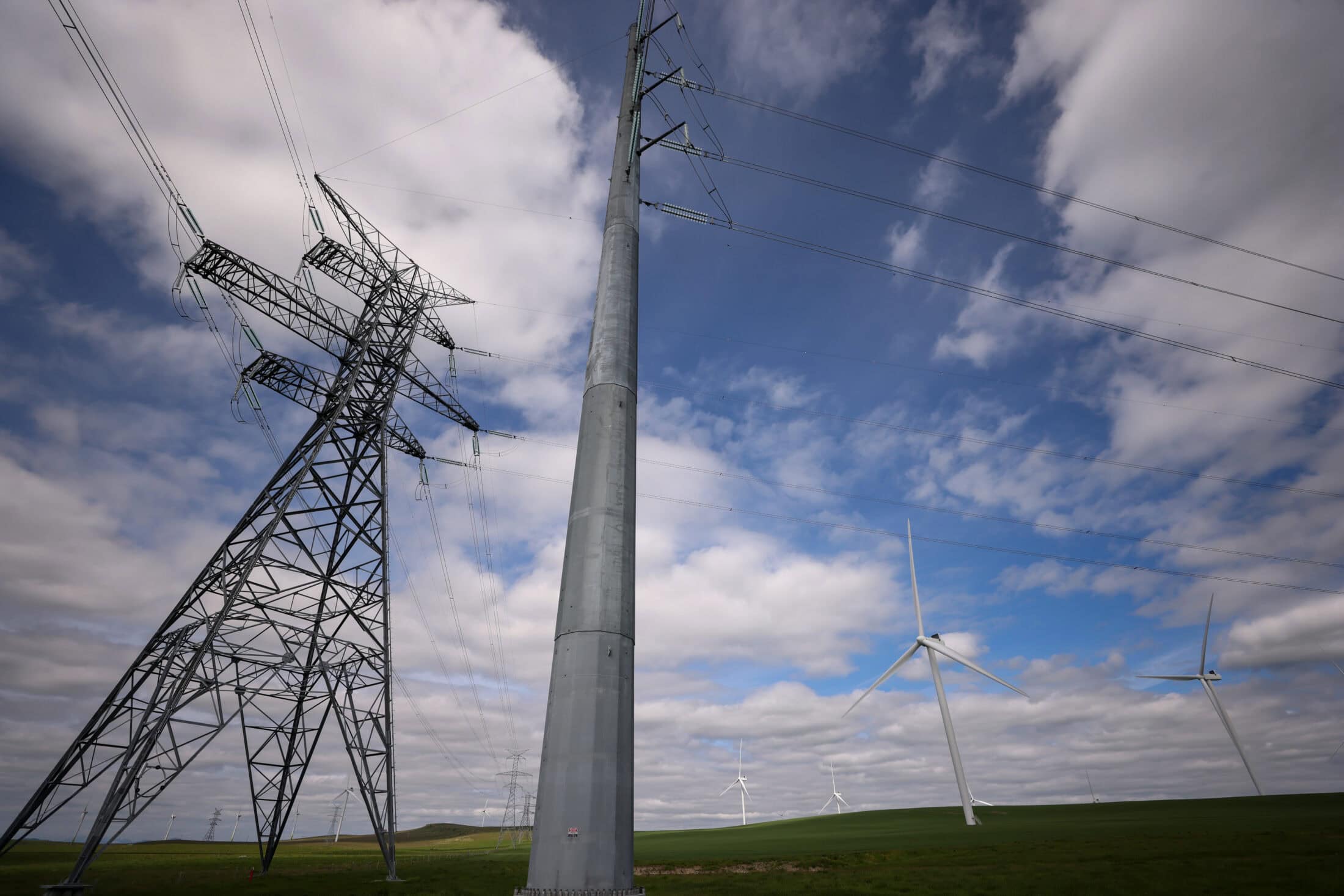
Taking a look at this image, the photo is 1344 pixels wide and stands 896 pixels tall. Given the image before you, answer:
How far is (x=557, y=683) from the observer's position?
1365cm

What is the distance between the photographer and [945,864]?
49656mm

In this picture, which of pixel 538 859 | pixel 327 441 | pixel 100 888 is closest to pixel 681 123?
pixel 538 859

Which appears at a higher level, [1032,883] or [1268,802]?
[1268,802]

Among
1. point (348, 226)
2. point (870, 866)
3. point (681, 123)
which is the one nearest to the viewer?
point (681, 123)

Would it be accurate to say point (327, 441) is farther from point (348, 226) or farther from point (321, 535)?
point (348, 226)

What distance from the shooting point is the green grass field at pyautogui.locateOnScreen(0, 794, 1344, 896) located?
34500 mm

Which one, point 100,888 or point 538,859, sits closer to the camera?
point 538,859

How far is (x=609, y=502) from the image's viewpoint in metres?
15.0

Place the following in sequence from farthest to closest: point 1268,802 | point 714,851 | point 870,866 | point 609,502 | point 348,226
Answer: point 1268,802, point 714,851, point 870,866, point 348,226, point 609,502

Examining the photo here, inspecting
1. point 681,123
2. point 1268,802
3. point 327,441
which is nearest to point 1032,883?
point 681,123

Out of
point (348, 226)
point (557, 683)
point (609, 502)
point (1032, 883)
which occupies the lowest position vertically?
point (1032, 883)

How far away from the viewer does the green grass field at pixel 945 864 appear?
3450 cm

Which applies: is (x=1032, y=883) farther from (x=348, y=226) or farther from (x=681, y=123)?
(x=348, y=226)

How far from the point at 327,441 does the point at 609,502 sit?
97.5 ft
